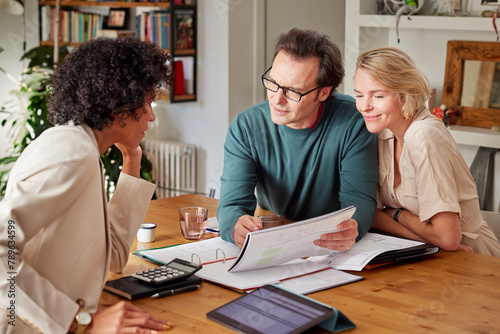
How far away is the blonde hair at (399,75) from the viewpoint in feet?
6.89

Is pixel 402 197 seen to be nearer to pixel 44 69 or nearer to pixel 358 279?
pixel 358 279

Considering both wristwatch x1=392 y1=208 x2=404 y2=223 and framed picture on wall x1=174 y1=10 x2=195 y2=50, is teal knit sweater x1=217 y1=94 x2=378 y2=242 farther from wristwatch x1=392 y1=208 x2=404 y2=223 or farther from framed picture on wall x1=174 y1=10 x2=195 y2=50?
framed picture on wall x1=174 y1=10 x2=195 y2=50

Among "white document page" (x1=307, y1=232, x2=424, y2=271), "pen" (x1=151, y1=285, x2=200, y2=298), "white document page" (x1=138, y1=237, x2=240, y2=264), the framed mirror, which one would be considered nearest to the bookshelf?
the framed mirror

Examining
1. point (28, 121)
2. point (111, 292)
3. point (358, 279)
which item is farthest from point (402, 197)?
point (28, 121)

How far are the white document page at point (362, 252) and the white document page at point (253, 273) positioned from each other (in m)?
0.05

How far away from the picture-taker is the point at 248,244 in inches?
63.2

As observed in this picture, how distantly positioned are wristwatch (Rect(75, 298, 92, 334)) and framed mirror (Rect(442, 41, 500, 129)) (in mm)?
2762

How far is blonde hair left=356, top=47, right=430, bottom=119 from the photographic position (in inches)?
82.7

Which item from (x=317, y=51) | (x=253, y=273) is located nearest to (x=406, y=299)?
(x=253, y=273)

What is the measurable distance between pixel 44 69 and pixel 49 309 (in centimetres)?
331

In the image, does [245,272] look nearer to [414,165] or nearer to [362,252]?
[362,252]

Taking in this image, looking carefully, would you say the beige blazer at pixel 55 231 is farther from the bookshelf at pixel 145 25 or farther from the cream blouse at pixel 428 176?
the bookshelf at pixel 145 25

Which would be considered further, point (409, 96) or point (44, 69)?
point (44, 69)

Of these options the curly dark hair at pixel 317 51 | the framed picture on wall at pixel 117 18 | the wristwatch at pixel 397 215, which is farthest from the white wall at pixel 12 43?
the wristwatch at pixel 397 215
